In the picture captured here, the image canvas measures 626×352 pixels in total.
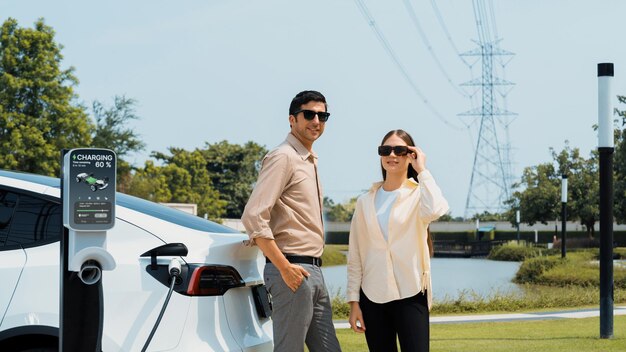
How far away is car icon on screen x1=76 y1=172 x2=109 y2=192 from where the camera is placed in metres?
4.34

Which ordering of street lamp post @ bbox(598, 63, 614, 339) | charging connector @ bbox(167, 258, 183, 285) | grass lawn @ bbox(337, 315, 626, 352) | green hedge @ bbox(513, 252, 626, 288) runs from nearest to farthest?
charging connector @ bbox(167, 258, 183, 285), grass lawn @ bbox(337, 315, 626, 352), street lamp post @ bbox(598, 63, 614, 339), green hedge @ bbox(513, 252, 626, 288)

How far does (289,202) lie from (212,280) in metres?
0.57

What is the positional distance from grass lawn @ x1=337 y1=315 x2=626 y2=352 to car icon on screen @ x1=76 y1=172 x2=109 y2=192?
566cm

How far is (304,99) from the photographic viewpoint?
5.06 meters

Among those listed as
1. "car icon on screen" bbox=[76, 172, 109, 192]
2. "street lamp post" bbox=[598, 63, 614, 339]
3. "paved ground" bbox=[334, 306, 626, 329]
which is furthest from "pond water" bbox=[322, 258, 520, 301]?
"car icon on screen" bbox=[76, 172, 109, 192]

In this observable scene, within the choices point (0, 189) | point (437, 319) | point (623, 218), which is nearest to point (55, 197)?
point (0, 189)

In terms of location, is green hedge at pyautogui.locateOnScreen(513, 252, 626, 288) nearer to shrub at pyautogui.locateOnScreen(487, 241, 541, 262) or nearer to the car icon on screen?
shrub at pyautogui.locateOnScreen(487, 241, 541, 262)

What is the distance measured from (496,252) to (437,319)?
38672mm

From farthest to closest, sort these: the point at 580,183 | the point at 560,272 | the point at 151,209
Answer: the point at 580,183, the point at 560,272, the point at 151,209

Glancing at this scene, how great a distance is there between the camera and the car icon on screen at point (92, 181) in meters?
4.34

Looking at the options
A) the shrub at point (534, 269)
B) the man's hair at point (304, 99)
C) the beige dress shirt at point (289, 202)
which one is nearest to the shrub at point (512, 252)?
the shrub at point (534, 269)

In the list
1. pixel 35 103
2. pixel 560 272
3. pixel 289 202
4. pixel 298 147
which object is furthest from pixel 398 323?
pixel 35 103

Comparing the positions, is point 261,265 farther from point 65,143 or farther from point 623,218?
point 623,218

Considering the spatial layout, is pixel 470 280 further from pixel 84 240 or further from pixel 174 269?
pixel 84 240
